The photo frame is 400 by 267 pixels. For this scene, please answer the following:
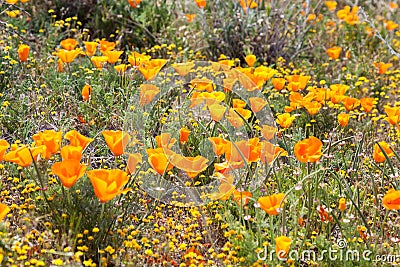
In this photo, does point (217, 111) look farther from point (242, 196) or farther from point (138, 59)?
point (138, 59)

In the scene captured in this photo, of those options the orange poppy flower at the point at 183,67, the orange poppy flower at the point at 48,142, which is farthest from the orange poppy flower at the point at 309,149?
the orange poppy flower at the point at 183,67

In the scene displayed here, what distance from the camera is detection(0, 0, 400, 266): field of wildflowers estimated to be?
8.61ft

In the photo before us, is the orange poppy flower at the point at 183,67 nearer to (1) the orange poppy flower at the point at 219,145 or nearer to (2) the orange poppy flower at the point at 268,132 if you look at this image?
(2) the orange poppy flower at the point at 268,132

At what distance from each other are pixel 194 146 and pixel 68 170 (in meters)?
1.00

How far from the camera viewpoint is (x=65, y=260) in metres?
2.51

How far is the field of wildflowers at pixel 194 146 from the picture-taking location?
2623mm

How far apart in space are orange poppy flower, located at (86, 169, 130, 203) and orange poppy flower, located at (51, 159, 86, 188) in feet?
0.23

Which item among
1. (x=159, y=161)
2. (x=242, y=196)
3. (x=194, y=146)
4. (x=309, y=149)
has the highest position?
(x=309, y=149)

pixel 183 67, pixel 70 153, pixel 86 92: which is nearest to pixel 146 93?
pixel 86 92

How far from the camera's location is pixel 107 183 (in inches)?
96.8

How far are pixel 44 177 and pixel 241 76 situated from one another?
1.32m

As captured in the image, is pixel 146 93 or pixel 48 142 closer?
pixel 48 142

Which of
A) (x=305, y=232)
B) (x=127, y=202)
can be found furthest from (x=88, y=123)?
(x=305, y=232)

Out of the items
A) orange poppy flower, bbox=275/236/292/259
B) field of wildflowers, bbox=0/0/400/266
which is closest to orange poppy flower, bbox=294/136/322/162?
field of wildflowers, bbox=0/0/400/266
